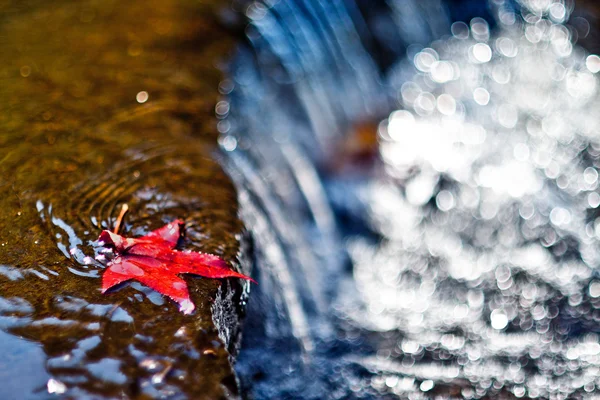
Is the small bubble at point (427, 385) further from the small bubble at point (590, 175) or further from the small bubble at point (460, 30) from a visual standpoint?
the small bubble at point (460, 30)

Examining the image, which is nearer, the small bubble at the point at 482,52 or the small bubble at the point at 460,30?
the small bubble at the point at 482,52

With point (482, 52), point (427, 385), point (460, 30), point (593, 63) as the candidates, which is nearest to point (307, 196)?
point (427, 385)

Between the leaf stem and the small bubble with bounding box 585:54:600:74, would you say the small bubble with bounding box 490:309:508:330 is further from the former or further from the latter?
the small bubble with bounding box 585:54:600:74

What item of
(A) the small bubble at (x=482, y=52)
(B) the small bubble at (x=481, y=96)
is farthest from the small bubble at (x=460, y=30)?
(B) the small bubble at (x=481, y=96)

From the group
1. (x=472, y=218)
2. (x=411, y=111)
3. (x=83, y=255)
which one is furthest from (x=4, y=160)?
(x=411, y=111)

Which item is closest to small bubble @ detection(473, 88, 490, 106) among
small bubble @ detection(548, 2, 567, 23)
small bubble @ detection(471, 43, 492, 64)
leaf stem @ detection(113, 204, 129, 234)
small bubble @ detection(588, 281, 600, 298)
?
small bubble @ detection(471, 43, 492, 64)

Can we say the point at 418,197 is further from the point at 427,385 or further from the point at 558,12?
the point at 558,12
